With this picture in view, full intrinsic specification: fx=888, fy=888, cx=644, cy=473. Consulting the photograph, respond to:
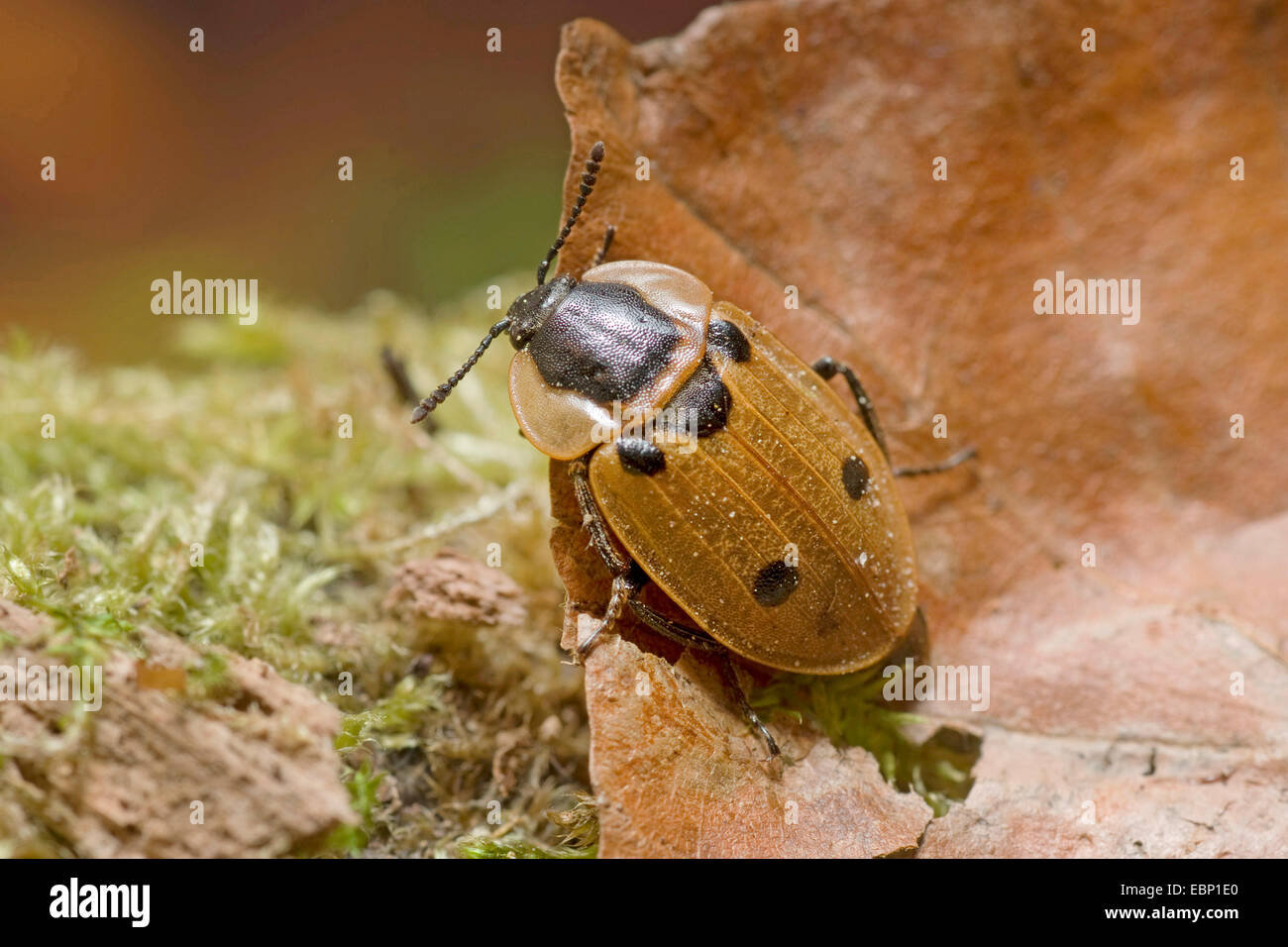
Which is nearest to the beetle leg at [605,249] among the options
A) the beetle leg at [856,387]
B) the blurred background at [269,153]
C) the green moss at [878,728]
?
the beetle leg at [856,387]

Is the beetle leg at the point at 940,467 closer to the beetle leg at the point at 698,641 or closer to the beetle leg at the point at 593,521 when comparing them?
the beetle leg at the point at 698,641

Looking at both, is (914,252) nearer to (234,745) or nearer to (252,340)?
(234,745)

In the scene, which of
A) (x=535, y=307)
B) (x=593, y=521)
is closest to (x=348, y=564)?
(x=593, y=521)

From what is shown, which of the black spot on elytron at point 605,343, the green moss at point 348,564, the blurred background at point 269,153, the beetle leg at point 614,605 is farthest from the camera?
the blurred background at point 269,153

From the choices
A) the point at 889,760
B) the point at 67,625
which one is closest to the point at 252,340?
the point at 67,625

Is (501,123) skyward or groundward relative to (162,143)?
skyward

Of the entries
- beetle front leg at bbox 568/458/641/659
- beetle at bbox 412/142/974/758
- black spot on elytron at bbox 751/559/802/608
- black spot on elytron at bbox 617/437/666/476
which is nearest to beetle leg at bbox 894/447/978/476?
beetle at bbox 412/142/974/758

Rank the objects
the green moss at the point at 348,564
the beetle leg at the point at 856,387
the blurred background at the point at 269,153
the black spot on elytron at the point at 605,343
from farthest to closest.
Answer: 1. the blurred background at the point at 269,153
2. the beetle leg at the point at 856,387
3. the black spot on elytron at the point at 605,343
4. the green moss at the point at 348,564
